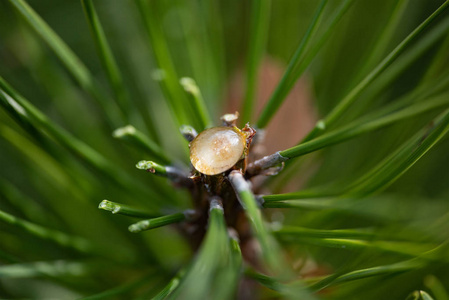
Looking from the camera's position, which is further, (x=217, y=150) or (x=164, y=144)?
(x=164, y=144)

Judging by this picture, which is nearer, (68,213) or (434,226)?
(434,226)

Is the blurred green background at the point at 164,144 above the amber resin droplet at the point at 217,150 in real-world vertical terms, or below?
above

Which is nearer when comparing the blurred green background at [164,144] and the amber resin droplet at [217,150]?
the amber resin droplet at [217,150]

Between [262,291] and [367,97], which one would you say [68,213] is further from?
[367,97]

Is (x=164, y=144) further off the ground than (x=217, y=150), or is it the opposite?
(x=164, y=144)

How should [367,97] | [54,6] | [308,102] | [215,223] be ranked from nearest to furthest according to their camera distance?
[215,223] < [367,97] < [308,102] < [54,6]

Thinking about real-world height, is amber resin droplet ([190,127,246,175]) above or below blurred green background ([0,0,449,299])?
below

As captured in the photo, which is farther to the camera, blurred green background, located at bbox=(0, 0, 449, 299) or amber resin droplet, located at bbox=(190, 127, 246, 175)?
blurred green background, located at bbox=(0, 0, 449, 299)

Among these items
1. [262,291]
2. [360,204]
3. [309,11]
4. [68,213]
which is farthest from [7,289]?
[309,11]
